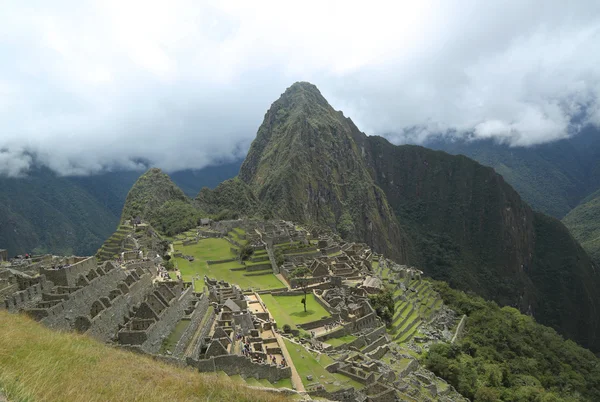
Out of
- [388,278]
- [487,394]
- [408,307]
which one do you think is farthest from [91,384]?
[388,278]

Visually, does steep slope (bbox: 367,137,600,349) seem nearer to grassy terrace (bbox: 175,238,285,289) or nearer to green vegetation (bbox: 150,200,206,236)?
green vegetation (bbox: 150,200,206,236)

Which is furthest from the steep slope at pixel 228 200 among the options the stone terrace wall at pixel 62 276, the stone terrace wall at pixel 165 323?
the stone terrace wall at pixel 62 276

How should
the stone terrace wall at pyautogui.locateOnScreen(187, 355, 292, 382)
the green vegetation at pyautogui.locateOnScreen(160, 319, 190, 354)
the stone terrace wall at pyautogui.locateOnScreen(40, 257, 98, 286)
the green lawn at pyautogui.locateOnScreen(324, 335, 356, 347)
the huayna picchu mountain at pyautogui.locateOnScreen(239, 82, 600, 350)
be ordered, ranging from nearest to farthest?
the stone terrace wall at pyautogui.locateOnScreen(187, 355, 292, 382) → the green vegetation at pyautogui.locateOnScreen(160, 319, 190, 354) → the stone terrace wall at pyautogui.locateOnScreen(40, 257, 98, 286) → the green lawn at pyautogui.locateOnScreen(324, 335, 356, 347) → the huayna picchu mountain at pyautogui.locateOnScreen(239, 82, 600, 350)

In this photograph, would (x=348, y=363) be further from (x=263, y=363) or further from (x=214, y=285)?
(x=214, y=285)

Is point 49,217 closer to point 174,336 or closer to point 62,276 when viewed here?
point 62,276

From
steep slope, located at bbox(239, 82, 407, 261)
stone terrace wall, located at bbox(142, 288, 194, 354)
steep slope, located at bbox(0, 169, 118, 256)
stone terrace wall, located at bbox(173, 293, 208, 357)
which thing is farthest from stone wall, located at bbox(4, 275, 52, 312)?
steep slope, located at bbox(239, 82, 407, 261)

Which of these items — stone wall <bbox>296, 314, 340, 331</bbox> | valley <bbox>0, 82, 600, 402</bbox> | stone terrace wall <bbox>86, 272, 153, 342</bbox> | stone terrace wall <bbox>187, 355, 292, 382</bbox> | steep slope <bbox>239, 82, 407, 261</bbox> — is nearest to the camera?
stone terrace wall <bbox>86, 272, 153, 342</bbox>

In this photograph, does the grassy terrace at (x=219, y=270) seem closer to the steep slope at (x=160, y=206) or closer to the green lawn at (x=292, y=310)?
the green lawn at (x=292, y=310)
